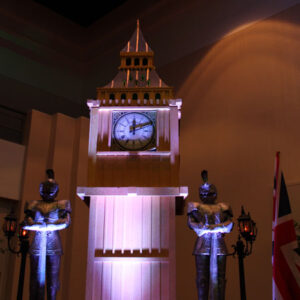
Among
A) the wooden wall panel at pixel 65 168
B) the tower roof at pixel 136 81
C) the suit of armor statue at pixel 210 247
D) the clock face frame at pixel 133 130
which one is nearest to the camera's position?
the suit of armor statue at pixel 210 247

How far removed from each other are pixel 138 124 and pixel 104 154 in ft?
2.29

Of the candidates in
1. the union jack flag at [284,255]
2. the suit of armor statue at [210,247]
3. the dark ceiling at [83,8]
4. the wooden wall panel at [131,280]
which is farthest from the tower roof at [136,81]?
the dark ceiling at [83,8]

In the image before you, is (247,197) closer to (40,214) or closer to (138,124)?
(138,124)

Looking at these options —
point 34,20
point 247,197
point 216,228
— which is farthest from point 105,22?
point 216,228

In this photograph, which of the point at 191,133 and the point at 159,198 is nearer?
the point at 159,198

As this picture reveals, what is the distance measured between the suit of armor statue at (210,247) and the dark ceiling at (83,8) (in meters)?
8.93

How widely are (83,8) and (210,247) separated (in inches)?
383

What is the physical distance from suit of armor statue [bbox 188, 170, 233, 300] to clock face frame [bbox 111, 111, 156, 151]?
1222 millimetres

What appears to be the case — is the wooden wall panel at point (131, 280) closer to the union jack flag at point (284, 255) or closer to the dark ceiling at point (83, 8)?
the union jack flag at point (284, 255)

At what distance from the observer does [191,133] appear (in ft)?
35.9

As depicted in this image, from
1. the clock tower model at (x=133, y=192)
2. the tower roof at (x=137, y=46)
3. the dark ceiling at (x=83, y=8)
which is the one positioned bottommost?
the clock tower model at (x=133, y=192)

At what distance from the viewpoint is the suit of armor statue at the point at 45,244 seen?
21.1 ft

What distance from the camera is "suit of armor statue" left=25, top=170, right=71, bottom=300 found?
642cm

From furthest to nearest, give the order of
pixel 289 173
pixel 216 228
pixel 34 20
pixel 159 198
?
1. pixel 34 20
2. pixel 289 173
3. pixel 159 198
4. pixel 216 228
